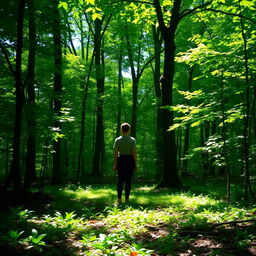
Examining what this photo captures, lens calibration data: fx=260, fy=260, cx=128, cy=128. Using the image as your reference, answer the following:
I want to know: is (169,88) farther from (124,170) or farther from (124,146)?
(124,170)

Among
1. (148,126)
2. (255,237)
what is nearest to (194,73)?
(148,126)

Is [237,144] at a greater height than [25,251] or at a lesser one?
greater

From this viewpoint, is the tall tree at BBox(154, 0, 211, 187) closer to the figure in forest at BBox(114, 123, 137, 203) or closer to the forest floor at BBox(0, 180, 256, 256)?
the figure in forest at BBox(114, 123, 137, 203)

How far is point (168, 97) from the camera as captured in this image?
1005 centimetres

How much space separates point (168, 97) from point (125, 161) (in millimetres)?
4197

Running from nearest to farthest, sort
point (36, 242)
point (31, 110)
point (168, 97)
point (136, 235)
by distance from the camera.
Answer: point (36, 242)
point (136, 235)
point (31, 110)
point (168, 97)

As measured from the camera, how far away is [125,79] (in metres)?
32.8

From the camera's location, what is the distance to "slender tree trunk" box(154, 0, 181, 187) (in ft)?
31.6

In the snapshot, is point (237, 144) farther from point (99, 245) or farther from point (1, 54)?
point (1, 54)

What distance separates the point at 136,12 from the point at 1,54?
18.0ft

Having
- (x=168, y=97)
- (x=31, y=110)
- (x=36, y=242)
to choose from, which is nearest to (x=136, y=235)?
(x=36, y=242)

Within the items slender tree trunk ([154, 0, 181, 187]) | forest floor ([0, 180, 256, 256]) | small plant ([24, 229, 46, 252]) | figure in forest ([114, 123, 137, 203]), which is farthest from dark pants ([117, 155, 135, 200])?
small plant ([24, 229, 46, 252])

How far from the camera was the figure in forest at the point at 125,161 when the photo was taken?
671 centimetres

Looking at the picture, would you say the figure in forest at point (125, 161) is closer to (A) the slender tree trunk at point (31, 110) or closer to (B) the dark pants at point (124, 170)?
(B) the dark pants at point (124, 170)
